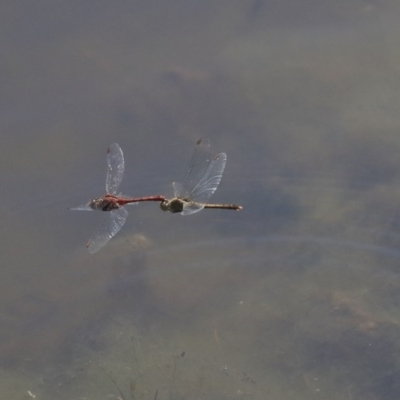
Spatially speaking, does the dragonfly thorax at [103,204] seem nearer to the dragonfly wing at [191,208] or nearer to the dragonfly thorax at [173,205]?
the dragonfly thorax at [173,205]

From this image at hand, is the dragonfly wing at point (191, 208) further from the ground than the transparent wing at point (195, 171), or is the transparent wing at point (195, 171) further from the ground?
the transparent wing at point (195, 171)

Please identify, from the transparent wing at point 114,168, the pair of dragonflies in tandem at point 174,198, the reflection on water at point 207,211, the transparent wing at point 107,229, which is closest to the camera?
the reflection on water at point 207,211

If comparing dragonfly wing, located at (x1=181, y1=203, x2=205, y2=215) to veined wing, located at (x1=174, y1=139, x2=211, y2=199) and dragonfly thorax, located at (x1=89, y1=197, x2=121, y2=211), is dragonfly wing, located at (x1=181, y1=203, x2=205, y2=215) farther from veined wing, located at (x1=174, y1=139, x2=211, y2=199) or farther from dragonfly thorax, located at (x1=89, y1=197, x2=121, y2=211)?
dragonfly thorax, located at (x1=89, y1=197, x2=121, y2=211)

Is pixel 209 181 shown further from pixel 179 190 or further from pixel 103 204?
pixel 103 204

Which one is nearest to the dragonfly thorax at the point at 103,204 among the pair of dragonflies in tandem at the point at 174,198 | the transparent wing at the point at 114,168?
the pair of dragonflies in tandem at the point at 174,198

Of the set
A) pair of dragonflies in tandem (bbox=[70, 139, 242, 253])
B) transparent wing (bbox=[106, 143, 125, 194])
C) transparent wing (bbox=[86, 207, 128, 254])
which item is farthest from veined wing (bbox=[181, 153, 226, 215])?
transparent wing (bbox=[106, 143, 125, 194])

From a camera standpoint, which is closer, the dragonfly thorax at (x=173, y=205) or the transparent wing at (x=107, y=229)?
the transparent wing at (x=107, y=229)

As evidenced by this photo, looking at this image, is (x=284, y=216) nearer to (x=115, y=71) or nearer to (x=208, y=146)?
(x=208, y=146)
